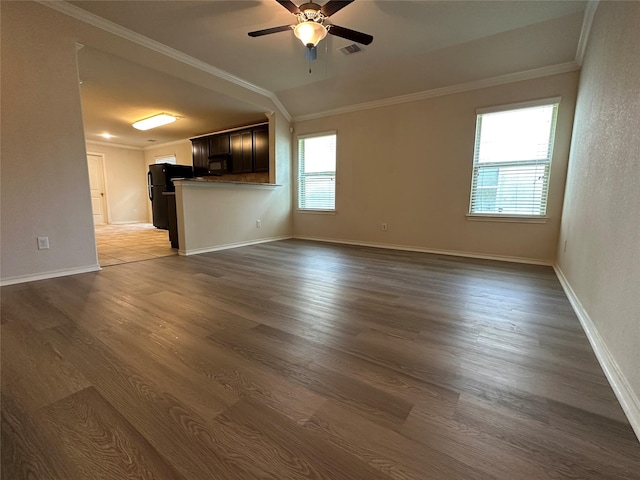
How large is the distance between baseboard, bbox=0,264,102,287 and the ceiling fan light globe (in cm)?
323

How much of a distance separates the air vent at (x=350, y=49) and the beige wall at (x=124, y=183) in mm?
7698

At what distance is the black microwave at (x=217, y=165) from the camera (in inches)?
249

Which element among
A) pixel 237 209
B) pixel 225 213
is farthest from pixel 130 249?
pixel 237 209

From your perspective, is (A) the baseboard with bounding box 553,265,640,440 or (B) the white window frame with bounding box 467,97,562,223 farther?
(B) the white window frame with bounding box 467,97,562,223

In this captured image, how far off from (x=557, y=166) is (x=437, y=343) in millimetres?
3246

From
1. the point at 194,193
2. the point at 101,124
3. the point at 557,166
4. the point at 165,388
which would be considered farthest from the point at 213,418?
the point at 101,124

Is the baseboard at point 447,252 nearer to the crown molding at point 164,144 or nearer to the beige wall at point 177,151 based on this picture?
the beige wall at point 177,151

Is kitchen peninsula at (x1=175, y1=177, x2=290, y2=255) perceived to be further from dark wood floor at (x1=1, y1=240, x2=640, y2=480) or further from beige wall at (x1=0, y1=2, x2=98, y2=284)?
dark wood floor at (x1=1, y1=240, x2=640, y2=480)

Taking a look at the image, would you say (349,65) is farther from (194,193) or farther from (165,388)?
(165,388)

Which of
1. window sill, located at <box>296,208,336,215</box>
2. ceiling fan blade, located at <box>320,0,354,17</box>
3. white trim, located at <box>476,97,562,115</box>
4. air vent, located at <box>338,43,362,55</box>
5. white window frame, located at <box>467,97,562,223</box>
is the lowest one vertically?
window sill, located at <box>296,208,336,215</box>

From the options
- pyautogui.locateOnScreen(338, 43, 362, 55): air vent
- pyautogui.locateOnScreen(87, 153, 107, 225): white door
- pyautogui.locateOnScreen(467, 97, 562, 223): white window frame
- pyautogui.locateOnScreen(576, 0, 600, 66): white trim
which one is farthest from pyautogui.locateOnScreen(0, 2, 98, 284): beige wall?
pyautogui.locateOnScreen(87, 153, 107, 225): white door

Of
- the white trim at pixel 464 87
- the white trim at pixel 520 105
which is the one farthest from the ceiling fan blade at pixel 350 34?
the white trim at pixel 520 105

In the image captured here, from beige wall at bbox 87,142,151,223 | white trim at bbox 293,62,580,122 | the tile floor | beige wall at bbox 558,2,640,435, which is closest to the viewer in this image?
beige wall at bbox 558,2,640,435

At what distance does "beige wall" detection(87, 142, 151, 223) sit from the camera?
7918 millimetres
